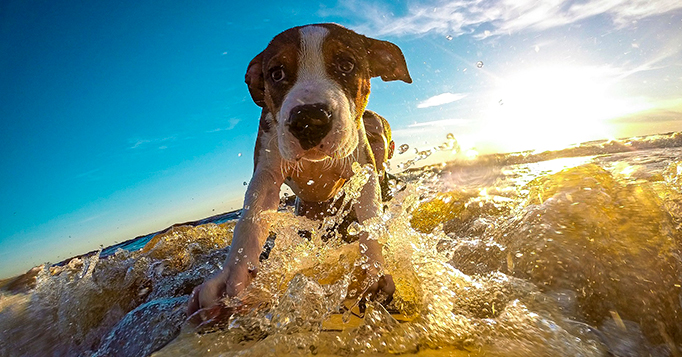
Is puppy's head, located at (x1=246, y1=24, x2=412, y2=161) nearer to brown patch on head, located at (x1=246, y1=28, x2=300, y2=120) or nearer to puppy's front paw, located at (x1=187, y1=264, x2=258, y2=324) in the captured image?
brown patch on head, located at (x1=246, y1=28, x2=300, y2=120)

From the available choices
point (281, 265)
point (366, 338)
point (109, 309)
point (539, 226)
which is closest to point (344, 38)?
point (281, 265)

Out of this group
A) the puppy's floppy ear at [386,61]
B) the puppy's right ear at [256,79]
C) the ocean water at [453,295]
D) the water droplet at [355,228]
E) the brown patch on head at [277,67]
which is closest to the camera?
the ocean water at [453,295]

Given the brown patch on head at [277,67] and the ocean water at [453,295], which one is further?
the brown patch on head at [277,67]

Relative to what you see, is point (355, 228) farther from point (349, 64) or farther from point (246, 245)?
point (349, 64)

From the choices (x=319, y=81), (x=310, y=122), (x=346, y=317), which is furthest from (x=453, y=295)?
(x=319, y=81)

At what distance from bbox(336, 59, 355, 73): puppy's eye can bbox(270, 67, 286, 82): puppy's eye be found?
16.6 inches

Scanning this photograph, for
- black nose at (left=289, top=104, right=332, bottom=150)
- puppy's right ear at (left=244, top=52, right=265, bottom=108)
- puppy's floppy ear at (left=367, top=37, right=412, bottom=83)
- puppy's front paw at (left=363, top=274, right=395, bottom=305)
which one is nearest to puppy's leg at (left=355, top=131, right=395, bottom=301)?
puppy's front paw at (left=363, top=274, right=395, bottom=305)

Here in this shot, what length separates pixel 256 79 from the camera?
295cm

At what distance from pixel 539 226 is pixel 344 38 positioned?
6.75ft

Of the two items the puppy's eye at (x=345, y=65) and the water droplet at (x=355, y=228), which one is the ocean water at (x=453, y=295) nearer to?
the water droplet at (x=355, y=228)

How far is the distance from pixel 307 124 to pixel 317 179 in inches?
45.9

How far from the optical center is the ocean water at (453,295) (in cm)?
142

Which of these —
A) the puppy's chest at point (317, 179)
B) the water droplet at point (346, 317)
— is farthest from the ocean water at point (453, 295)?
the puppy's chest at point (317, 179)

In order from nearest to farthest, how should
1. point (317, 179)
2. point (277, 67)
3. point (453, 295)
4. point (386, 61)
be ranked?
point (453, 295), point (277, 67), point (386, 61), point (317, 179)
